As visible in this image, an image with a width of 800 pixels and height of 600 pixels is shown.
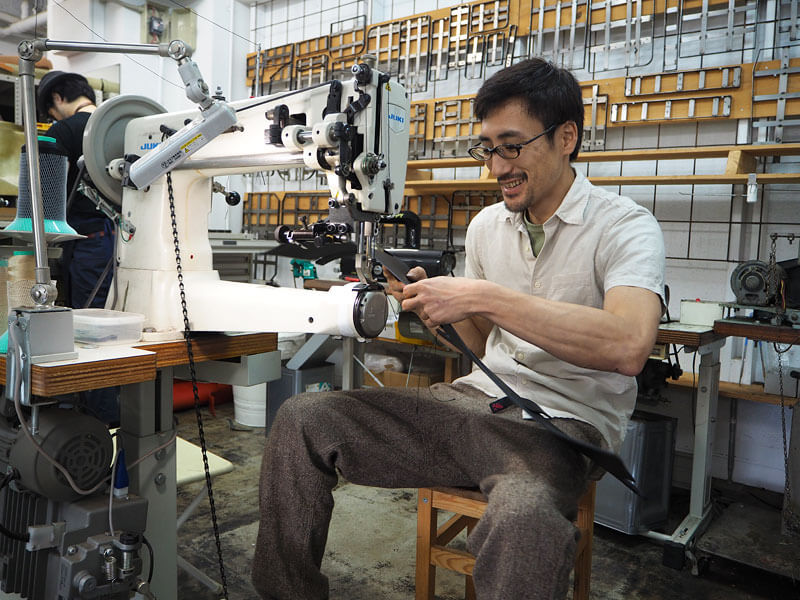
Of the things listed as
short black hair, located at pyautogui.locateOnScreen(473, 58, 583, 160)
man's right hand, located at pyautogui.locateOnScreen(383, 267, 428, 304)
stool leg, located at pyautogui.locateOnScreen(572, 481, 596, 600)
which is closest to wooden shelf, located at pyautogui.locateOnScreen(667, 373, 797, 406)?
stool leg, located at pyautogui.locateOnScreen(572, 481, 596, 600)

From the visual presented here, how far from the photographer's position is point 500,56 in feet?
11.5

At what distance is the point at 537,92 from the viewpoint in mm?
1358

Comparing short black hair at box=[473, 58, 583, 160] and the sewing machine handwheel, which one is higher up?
short black hair at box=[473, 58, 583, 160]

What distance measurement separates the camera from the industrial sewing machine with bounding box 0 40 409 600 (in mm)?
1198

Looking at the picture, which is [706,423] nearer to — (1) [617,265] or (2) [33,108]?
(1) [617,265]

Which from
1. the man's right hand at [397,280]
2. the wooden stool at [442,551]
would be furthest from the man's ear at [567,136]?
the wooden stool at [442,551]

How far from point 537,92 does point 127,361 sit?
0.99 meters

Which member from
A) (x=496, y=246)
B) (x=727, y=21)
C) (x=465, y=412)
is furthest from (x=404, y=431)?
(x=727, y=21)

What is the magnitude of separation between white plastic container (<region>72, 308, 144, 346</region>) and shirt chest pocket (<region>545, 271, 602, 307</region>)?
0.92 metres

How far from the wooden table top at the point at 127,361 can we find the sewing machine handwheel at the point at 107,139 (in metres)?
0.47

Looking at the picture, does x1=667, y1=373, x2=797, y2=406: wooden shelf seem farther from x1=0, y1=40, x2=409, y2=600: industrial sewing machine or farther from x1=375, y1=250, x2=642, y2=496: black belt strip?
x1=0, y1=40, x2=409, y2=600: industrial sewing machine

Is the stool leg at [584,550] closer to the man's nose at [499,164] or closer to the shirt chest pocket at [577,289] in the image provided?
the shirt chest pocket at [577,289]

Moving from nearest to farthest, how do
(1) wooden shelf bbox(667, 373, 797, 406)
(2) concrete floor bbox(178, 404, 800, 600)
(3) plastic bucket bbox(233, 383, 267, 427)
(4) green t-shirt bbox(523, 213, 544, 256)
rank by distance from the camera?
(4) green t-shirt bbox(523, 213, 544, 256) < (2) concrete floor bbox(178, 404, 800, 600) < (1) wooden shelf bbox(667, 373, 797, 406) < (3) plastic bucket bbox(233, 383, 267, 427)

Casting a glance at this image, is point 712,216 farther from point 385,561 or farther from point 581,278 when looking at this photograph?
point 385,561
